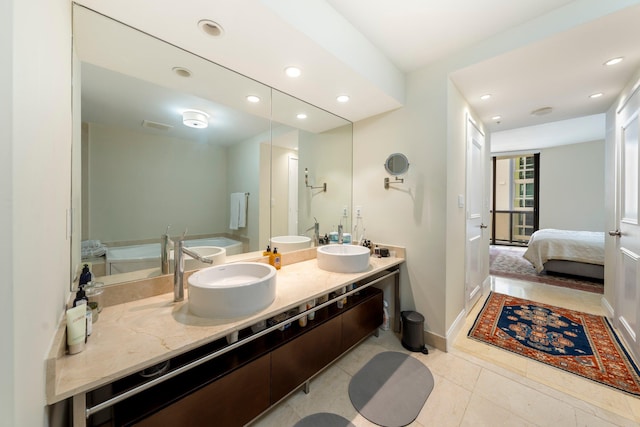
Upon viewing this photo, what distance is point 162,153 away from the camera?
4.81ft

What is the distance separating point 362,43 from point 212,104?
1.13 meters

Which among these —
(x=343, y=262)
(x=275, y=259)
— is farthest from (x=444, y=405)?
(x=275, y=259)

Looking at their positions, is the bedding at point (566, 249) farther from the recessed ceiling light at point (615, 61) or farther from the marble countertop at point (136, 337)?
the marble countertop at point (136, 337)

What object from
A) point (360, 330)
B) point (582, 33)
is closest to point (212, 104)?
point (360, 330)

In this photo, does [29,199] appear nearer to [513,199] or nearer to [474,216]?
[474,216]

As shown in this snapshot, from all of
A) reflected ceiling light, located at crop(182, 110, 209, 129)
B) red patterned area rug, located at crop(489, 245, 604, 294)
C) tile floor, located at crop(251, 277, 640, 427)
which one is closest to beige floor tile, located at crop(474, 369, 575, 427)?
tile floor, located at crop(251, 277, 640, 427)

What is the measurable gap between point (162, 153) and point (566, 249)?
A: 5.34 meters

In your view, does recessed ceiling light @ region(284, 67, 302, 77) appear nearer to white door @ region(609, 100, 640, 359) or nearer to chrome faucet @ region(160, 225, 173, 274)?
chrome faucet @ region(160, 225, 173, 274)

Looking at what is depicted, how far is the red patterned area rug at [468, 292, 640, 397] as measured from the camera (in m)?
1.71

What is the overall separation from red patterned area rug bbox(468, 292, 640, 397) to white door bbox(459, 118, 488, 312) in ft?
0.96

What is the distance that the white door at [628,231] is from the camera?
1.79 m

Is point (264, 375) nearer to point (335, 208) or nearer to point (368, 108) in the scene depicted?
point (335, 208)

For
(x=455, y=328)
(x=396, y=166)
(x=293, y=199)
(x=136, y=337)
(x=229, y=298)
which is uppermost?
(x=396, y=166)

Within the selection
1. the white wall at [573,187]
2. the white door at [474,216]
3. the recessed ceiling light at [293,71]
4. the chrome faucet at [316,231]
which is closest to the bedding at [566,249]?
the white door at [474,216]
